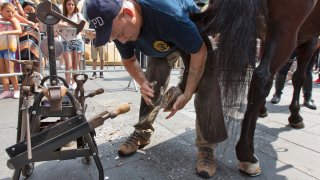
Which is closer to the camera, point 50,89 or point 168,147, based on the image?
point 50,89

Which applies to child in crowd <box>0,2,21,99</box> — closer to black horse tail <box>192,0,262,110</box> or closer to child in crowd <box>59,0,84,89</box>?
child in crowd <box>59,0,84,89</box>

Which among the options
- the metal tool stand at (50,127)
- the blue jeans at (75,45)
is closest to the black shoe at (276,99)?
the metal tool stand at (50,127)

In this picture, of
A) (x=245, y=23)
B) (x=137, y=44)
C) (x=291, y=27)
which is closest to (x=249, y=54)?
(x=245, y=23)

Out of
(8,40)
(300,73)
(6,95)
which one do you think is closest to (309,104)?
(300,73)

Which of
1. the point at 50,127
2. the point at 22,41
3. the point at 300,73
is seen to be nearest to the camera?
the point at 50,127

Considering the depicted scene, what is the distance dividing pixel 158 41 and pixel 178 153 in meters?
0.94

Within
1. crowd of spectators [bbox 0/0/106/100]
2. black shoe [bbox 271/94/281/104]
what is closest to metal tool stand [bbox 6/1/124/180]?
crowd of spectators [bbox 0/0/106/100]

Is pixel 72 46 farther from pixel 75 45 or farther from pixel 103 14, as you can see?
pixel 103 14

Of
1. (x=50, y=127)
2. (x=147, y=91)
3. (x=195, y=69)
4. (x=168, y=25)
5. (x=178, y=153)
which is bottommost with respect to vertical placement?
(x=178, y=153)

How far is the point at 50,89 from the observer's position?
1390mm

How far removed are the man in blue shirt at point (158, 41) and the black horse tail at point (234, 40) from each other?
0.41 ft

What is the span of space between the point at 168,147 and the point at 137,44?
0.91 metres

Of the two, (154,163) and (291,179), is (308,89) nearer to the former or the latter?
(291,179)

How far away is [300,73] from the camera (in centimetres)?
286
